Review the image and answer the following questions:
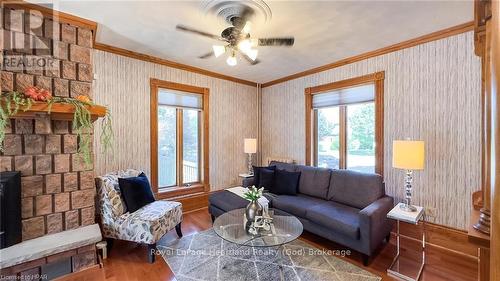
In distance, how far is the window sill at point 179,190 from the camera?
357 centimetres

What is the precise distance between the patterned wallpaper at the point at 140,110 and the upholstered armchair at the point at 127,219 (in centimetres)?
61

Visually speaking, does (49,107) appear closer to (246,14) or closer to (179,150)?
(246,14)

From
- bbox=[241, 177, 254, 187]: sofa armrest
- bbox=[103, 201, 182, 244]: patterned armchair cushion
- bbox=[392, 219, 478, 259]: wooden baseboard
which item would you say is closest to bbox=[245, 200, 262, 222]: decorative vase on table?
bbox=[103, 201, 182, 244]: patterned armchair cushion

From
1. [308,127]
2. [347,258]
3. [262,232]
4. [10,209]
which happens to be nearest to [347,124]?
[308,127]

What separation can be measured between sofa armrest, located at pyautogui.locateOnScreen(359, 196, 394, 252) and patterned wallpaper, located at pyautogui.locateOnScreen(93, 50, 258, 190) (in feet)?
9.04

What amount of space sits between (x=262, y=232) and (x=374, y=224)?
121 centimetres

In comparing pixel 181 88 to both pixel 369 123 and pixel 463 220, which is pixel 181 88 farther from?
pixel 463 220

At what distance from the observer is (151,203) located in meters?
2.83

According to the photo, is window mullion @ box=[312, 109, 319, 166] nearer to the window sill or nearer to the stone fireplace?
the window sill

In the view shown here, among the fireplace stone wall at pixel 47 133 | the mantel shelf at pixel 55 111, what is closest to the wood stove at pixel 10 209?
the fireplace stone wall at pixel 47 133

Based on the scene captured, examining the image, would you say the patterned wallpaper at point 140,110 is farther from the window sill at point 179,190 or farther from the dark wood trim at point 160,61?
the window sill at point 179,190

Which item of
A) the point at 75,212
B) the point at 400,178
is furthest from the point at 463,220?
the point at 75,212

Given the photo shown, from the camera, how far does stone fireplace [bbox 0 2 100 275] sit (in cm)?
202

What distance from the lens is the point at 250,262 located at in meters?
2.30
